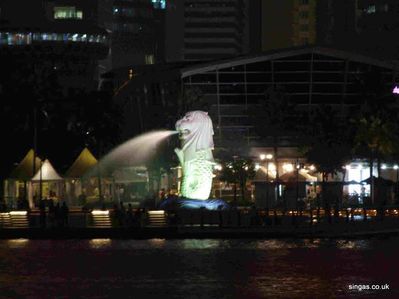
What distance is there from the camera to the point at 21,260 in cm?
4294

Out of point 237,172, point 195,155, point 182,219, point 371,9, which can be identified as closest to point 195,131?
point 195,155

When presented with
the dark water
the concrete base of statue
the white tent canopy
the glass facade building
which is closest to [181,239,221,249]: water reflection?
the dark water

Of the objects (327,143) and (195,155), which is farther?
(327,143)

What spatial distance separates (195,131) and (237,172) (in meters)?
33.8

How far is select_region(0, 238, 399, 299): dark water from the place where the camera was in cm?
3200

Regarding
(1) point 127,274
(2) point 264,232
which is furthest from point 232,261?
(2) point 264,232

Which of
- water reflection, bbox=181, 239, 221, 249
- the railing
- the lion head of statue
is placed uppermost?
the lion head of statue

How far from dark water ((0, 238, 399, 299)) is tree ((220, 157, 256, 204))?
45.9 metres

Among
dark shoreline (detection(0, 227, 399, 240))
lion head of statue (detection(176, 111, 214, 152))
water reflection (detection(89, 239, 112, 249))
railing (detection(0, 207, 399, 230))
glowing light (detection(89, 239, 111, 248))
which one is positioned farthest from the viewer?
lion head of statue (detection(176, 111, 214, 152))

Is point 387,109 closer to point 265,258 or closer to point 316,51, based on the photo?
point 316,51

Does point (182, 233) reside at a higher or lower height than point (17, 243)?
higher

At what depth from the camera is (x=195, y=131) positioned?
6712 cm

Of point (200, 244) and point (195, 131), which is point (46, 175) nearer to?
point (195, 131)

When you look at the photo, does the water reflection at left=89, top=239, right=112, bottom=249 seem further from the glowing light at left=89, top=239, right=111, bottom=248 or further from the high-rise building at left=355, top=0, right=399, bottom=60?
the high-rise building at left=355, top=0, right=399, bottom=60
